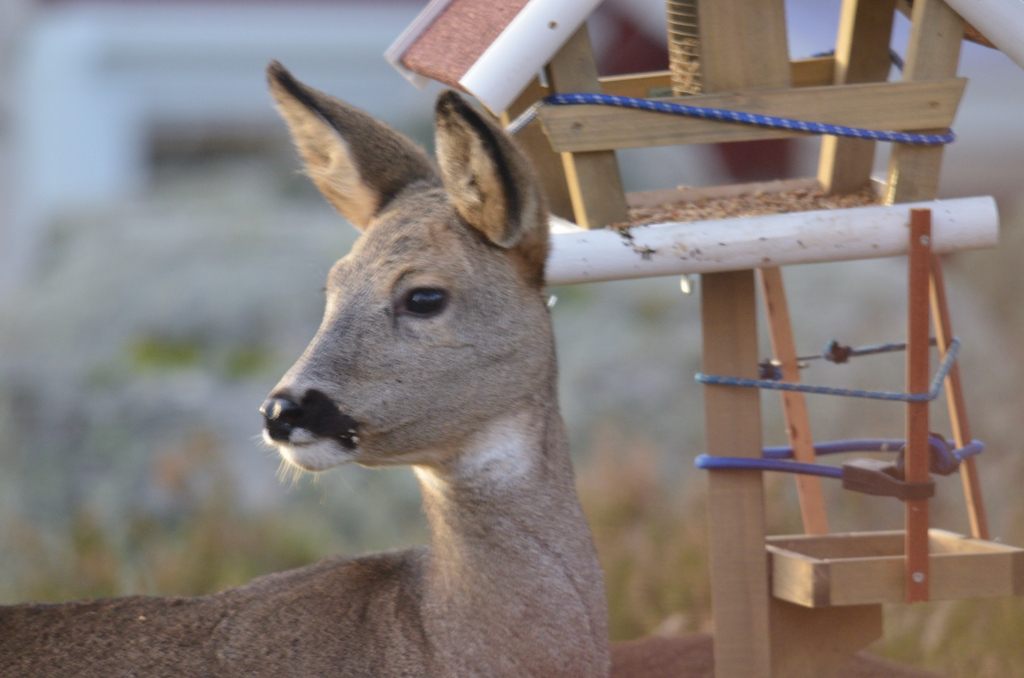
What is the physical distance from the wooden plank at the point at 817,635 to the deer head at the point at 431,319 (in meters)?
1.07

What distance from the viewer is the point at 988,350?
749 centimetres

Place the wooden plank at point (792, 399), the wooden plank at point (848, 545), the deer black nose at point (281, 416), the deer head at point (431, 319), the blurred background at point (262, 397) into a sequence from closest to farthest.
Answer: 1. the deer black nose at point (281, 416)
2. the deer head at point (431, 319)
3. the wooden plank at point (848, 545)
4. the wooden plank at point (792, 399)
5. the blurred background at point (262, 397)

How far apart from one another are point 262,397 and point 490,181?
4799 millimetres

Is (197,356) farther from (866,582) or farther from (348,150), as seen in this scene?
(866,582)

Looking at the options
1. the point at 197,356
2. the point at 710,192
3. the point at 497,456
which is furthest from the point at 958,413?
the point at 197,356

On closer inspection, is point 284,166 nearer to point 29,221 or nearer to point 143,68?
point 143,68

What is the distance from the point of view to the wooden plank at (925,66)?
288 cm

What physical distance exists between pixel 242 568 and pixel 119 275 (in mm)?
3005

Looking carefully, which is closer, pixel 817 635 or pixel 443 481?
pixel 443 481

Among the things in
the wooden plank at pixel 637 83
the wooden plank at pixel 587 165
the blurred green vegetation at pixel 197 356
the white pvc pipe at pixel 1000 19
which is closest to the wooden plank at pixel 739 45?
the wooden plank at pixel 587 165

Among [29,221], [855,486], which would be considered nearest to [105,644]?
[855,486]

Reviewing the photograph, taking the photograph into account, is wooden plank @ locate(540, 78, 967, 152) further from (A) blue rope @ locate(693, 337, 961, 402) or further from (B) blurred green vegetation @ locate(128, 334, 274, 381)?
(B) blurred green vegetation @ locate(128, 334, 274, 381)

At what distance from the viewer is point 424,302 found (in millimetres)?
2598

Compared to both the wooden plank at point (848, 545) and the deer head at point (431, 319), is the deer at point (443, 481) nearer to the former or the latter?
the deer head at point (431, 319)
